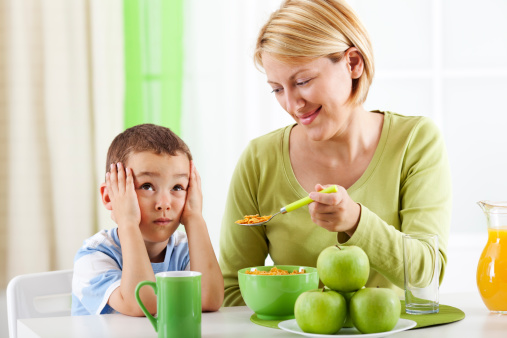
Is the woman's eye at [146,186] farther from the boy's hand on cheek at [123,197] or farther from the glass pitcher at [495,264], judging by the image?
the glass pitcher at [495,264]

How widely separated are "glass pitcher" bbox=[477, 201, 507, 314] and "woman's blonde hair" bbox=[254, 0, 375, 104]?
50 cm

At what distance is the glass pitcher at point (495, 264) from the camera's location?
4.00ft

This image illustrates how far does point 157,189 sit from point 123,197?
0.08 metres

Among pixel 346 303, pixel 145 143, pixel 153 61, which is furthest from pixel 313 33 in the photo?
pixel 153 61

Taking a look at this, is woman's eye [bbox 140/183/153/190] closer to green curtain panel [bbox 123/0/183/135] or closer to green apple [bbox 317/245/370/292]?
green apple [bbox 317/245/370/292]

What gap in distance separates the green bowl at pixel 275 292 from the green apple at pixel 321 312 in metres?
0.14

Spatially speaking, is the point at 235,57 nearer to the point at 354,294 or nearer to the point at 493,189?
the point at 493,189

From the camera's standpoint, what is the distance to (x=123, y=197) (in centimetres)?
143

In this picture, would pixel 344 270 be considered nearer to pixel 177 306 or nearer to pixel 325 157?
pixel 177 306

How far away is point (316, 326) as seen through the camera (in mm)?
1011

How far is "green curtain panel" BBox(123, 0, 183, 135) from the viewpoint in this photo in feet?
9.19

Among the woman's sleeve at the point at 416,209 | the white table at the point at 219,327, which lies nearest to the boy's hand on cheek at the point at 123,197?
the white table at the point at 219,327

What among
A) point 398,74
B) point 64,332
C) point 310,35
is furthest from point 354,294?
point 398,74

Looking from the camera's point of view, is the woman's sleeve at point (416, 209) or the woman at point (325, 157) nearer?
the woman's sleeve at point (416, 209)
